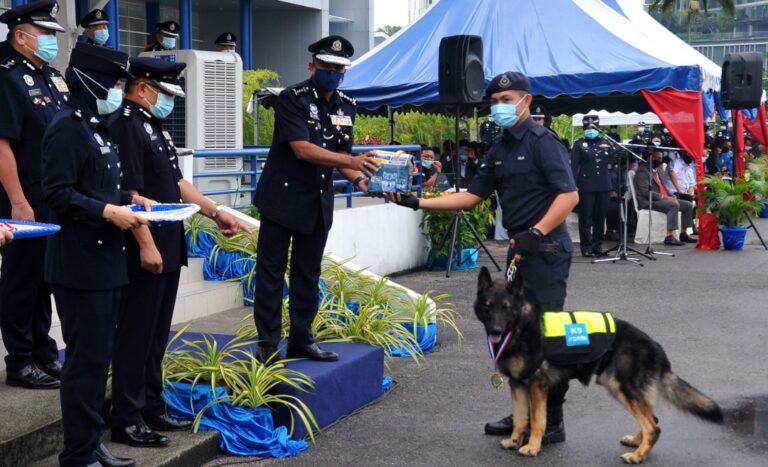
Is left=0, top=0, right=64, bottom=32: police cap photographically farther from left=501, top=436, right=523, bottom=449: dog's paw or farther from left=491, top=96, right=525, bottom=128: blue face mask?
left=501, top=436, right=523, bottom=449: dog's paw

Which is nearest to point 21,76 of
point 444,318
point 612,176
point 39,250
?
point 39,250

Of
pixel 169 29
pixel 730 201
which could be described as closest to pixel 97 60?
pixel 169 29

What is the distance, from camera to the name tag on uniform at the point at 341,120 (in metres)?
6.23

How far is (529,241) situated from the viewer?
223 inches

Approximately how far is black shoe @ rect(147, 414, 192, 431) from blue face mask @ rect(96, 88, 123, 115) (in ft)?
6.01

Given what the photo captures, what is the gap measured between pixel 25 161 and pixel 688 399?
3897 mm

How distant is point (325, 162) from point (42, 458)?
229 cm

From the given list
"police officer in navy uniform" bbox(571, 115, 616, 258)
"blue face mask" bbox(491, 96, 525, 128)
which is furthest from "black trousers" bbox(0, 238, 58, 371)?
"police officer in navy uniform" bbox(571, 115, 616, 258)

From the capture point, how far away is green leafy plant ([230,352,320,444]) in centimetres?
569

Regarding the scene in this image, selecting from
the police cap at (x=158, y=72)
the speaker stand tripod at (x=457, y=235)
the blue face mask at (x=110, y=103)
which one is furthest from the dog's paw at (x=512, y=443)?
the speaker stand tripod at (x=457, y=235)

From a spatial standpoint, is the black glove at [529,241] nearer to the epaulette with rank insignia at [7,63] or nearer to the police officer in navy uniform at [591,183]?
the epaulette with rank insignia at [7,63]

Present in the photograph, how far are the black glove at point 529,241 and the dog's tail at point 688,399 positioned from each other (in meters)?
1.00

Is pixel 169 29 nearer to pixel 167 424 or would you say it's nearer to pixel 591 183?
pixel 167 424

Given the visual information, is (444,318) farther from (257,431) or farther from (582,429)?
(257,431)
